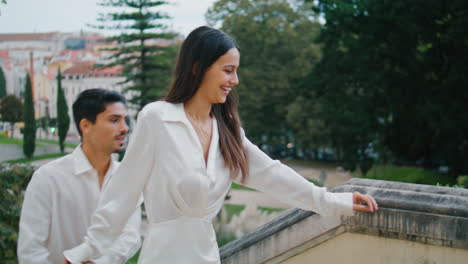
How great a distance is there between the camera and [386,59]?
1556 cm

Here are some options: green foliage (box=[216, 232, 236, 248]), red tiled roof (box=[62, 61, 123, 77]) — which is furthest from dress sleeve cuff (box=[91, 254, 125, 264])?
red tiled roof (box=[62, 61, 123, 77])

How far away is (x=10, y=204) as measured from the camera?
152 inches

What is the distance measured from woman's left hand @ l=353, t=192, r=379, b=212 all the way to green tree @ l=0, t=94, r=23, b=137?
19.7m

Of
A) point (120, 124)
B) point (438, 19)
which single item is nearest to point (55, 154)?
point (438, 19)

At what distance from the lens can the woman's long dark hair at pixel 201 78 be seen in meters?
1.76

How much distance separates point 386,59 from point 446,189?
46.1ft

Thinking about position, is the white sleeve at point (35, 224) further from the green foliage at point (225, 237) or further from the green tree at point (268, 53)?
the green tree at point (268, 53)

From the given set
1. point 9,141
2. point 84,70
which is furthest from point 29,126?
point 84,70

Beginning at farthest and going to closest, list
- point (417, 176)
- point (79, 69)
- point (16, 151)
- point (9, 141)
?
1. point (79, 69)
2. point (16, 151)
3. point (9, 141)
4. point (417, 176)

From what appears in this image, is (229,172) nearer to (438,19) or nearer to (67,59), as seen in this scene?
(438,19)

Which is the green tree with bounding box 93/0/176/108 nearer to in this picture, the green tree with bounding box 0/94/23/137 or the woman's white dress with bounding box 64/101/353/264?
the green tree with bounding box 0/94/23/137

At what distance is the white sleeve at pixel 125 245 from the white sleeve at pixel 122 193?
0.07 metres

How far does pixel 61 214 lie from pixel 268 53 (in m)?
24.1

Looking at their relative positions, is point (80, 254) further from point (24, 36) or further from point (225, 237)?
point (24, 36)
